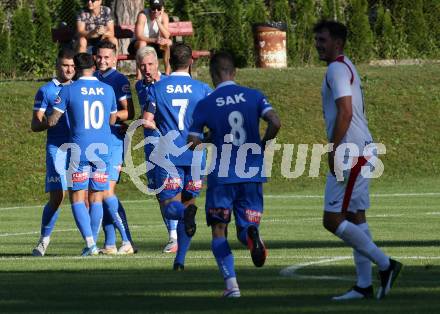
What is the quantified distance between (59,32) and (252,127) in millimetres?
19265

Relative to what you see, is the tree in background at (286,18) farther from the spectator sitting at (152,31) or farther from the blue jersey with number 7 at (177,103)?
the blue jersey with number 7 at (177,103)

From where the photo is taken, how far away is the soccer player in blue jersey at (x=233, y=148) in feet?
38.4

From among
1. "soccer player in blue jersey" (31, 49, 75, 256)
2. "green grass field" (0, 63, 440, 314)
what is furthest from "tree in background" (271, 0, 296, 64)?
"soccer player in blue jersey" (31, 49, 75, 256)

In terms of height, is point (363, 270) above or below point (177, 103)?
below

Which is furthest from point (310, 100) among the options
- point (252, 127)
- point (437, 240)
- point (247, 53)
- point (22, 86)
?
point (252, 127)

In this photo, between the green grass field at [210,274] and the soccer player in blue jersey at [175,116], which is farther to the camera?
the soccer player in blue jersey at [175,116]

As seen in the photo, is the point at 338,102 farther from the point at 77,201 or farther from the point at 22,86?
the point at 22,86

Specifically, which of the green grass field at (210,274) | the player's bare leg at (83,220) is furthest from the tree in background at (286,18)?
the player's bare leg at (83,220)

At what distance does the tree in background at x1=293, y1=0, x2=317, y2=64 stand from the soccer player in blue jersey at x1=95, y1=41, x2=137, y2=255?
2130 cm

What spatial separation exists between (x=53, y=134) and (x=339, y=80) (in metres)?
6.35

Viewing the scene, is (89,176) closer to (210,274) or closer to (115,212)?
(115,212)

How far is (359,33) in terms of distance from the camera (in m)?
38.1

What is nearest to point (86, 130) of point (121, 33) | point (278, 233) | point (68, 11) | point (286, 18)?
point (278, 233)

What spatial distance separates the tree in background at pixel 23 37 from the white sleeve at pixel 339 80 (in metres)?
25.6
